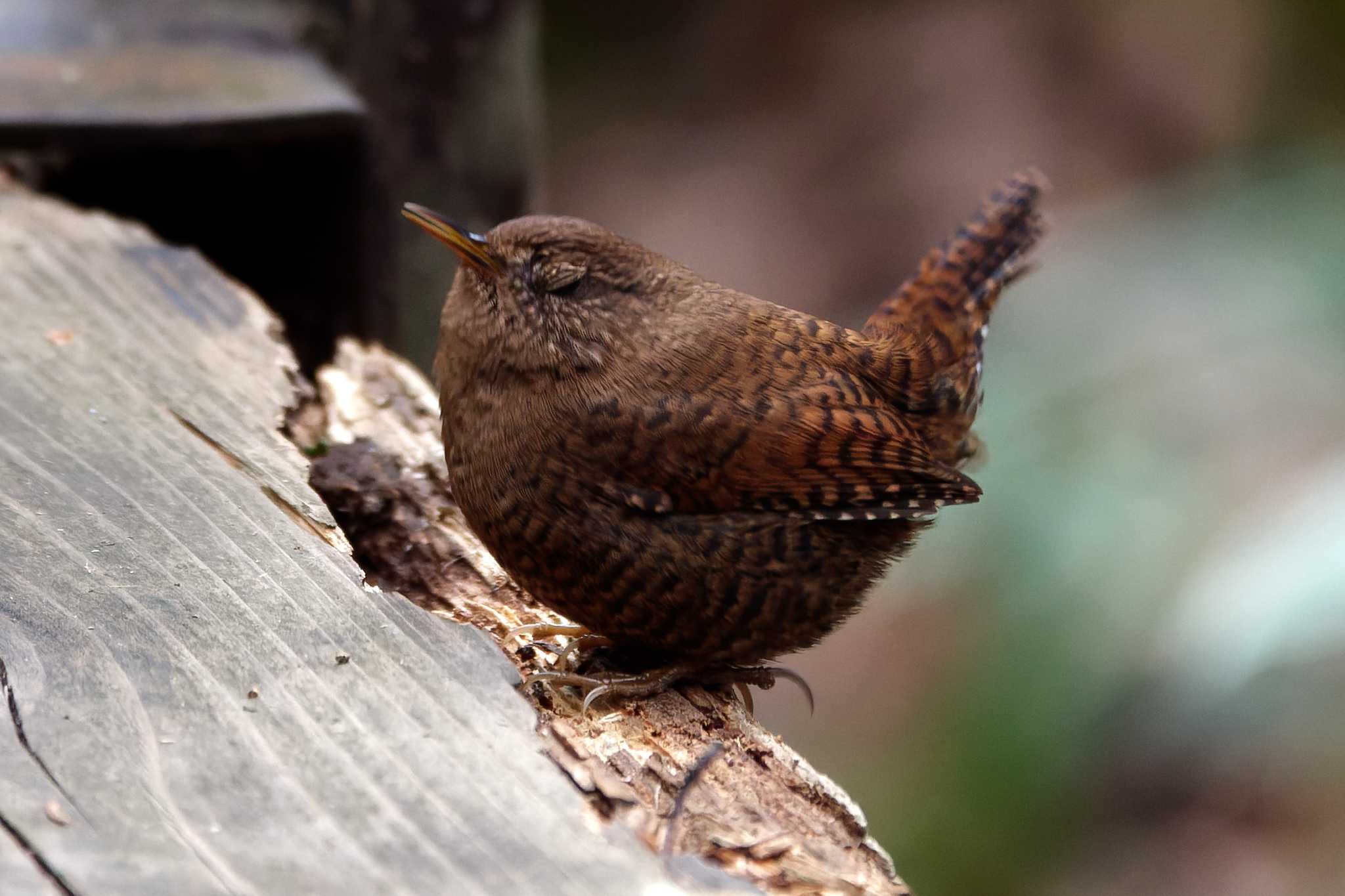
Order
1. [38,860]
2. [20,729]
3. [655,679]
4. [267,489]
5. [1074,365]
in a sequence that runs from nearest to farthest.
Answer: [38,860]
[20,729]
[267,489]
[655,679]
[1074,365]

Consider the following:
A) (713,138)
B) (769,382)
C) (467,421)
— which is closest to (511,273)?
(467,421)

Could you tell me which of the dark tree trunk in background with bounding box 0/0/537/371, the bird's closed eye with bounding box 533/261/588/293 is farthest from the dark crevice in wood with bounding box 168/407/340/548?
the dark tree trunk in background with bounding box 0/0/537/371

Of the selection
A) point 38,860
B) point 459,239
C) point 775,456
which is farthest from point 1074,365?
point 38,860

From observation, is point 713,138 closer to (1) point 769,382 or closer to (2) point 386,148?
(2) point 386,148

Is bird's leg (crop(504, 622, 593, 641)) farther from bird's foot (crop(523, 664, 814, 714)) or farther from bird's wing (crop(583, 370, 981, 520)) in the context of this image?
bird's wing (crop(583, 370, 981, 520))

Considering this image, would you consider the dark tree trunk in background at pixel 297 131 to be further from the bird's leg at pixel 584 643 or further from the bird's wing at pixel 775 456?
the bird's leg at pixel 584 643

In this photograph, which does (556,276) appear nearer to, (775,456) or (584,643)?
(775,456)

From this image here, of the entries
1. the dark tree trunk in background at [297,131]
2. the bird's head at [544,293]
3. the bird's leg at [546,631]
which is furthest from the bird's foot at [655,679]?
the dark tree trunk in background at [297,131]

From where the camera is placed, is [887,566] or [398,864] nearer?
[398,864]
